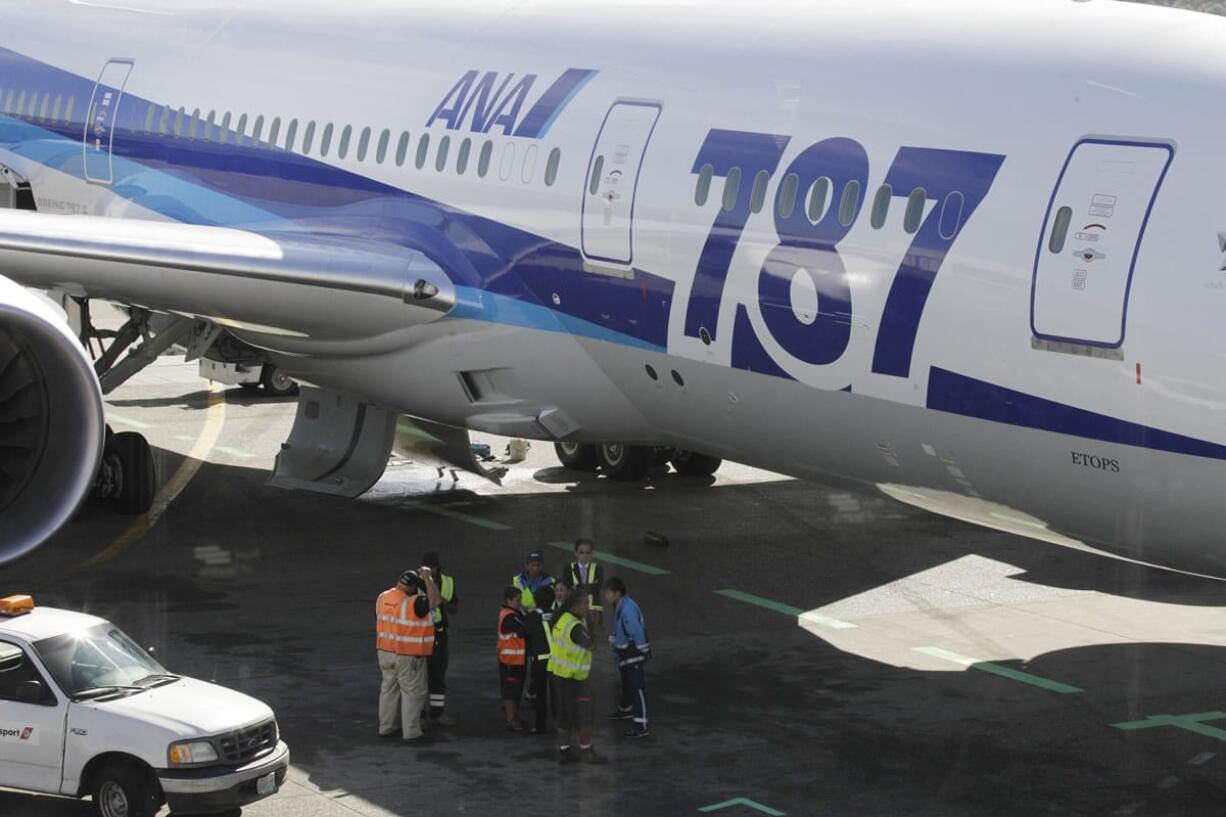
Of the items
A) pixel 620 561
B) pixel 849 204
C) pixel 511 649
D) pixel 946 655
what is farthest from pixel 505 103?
pixel 946 655

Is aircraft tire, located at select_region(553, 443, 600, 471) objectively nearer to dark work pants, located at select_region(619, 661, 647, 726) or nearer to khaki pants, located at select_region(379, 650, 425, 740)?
dark work pants, located at select_region(619, 661, 647, 726)

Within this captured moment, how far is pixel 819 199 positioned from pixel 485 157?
4.30m

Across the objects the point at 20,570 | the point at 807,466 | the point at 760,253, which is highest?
the point at 760,253

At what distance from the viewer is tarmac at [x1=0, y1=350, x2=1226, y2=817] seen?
13.3 m

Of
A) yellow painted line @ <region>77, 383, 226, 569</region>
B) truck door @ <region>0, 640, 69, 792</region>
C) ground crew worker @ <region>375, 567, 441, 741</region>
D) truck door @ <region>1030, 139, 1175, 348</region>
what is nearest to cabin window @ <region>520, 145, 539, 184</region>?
ground crew worker @ <region>375, 567, 441, 741</region>

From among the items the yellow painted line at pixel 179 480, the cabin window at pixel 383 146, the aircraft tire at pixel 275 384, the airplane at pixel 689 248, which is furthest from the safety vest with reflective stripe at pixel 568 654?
the aircraft tire at pixel 275 384

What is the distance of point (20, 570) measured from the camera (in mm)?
19172

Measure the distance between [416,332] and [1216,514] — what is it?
306 inches

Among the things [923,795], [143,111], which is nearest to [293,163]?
[143,111]

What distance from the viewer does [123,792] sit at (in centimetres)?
1201

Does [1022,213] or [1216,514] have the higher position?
[1022,213]

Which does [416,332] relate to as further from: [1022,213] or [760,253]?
[1022,213]

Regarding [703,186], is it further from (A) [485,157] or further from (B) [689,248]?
(A) [485,157]

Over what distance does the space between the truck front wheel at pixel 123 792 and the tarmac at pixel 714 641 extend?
1.89 feet
